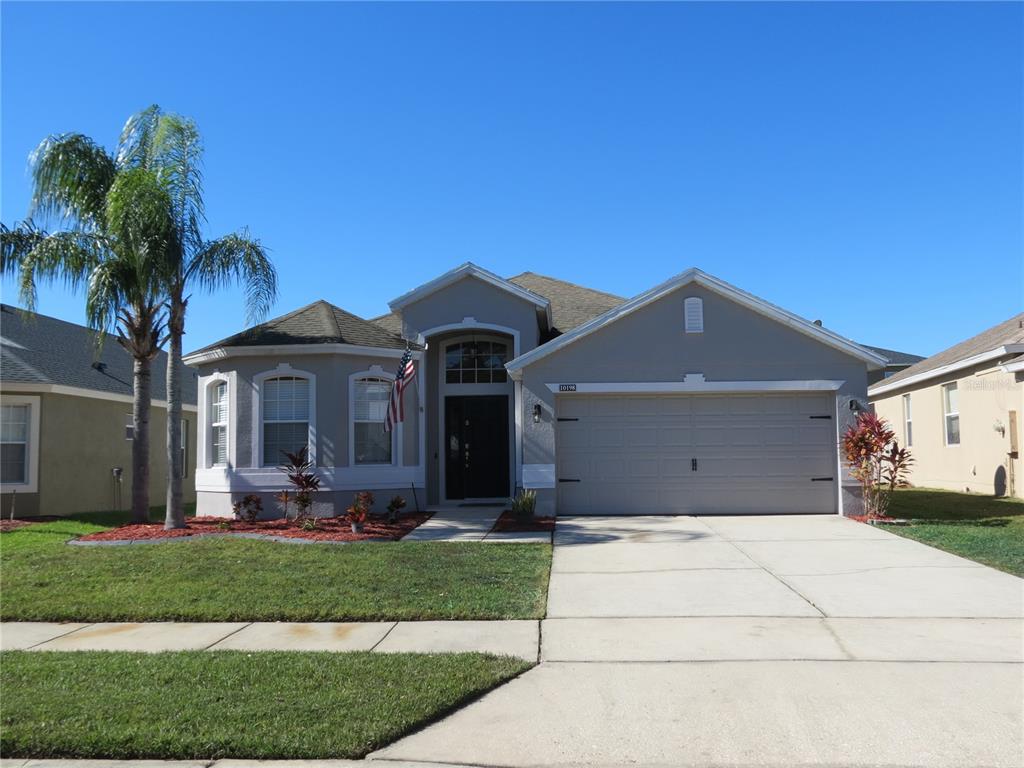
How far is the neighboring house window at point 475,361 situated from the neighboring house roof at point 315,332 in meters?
1.41

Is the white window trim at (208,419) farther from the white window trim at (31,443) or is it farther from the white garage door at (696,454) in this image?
the white garage door at (696,454)

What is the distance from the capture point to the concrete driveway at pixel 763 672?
4594 mm

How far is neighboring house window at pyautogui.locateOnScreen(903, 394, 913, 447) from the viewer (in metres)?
21.6

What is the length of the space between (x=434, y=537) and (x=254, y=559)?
2851 millimetres

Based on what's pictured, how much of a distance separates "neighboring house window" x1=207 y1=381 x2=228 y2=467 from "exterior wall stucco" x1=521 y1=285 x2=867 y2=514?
5.96 metres

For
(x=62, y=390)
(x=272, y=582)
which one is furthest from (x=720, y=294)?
(x=62, y=390)

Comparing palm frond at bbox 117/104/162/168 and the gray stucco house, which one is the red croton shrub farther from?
palm frond at bbox 117/104/162/168

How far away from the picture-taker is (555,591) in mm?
8719

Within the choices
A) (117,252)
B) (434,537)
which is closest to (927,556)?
(434,537)

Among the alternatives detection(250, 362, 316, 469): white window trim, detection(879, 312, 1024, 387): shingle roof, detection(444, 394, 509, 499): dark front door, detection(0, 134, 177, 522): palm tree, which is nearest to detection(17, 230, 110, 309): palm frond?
detection(0, 134, 177, 522): palm tree

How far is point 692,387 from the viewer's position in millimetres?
14461

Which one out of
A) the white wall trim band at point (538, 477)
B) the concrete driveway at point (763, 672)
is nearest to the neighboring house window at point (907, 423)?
the white wall trim band at point (538, 477)

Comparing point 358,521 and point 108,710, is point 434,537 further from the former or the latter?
point 108,710

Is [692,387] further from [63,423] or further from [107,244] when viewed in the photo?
[63,423]
